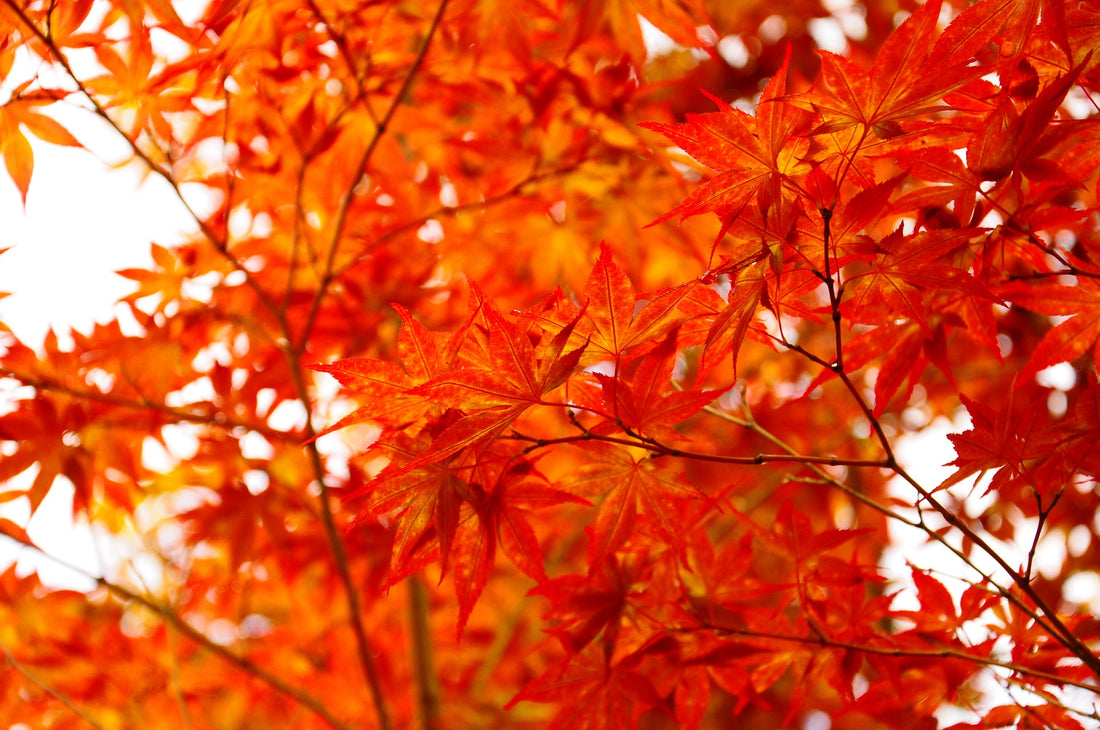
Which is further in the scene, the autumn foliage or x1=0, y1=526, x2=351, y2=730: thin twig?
x1=0, y1=526, x2=351, y2=730: thin twig

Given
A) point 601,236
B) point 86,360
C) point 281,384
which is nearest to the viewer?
point 86,360

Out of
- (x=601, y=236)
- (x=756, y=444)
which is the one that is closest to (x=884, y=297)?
(x=601, y=236)

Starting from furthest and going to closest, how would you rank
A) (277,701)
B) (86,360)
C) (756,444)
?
(277,701) < (756,444) < (86,360)

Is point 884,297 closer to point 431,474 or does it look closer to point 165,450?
point 431,474

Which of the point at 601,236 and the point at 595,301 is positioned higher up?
the point at 601,236

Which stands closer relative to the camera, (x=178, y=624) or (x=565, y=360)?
(x=565, y=360)

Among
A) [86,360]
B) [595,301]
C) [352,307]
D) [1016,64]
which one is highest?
[352,307]

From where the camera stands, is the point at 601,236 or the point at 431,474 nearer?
the point at 431,474

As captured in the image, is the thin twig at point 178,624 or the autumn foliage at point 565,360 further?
the thin twig at point 178,624
